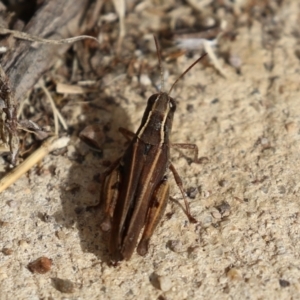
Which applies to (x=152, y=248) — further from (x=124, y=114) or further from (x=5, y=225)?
(x=124, y=114)

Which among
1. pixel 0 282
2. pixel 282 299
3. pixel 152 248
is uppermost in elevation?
pixel 0 282

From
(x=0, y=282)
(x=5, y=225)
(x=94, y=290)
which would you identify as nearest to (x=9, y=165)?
(x=5, y=225)

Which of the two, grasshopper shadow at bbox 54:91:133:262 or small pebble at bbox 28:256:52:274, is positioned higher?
small pebble at bbox 28:256:52:274

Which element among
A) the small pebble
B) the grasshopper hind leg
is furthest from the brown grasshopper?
the small pebble

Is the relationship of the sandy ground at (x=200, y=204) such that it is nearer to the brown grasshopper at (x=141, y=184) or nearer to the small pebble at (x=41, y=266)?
the small pebble at (x=41, y=266)

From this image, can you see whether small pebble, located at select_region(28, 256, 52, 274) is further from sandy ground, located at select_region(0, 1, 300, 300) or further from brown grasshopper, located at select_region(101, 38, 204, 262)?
brown grasshopper, located at select_region(101, 38, 204, 262)

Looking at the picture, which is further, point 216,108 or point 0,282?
point 216,108

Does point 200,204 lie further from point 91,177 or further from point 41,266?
point 41,266
